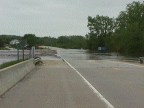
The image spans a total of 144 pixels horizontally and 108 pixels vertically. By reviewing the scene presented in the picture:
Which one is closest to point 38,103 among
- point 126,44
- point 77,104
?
point 77,104

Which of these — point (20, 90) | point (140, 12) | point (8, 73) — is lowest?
point (20, 90)

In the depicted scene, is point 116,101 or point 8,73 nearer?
point 116,101

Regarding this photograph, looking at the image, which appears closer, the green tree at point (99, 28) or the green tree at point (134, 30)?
the green tree at point (134, 30)

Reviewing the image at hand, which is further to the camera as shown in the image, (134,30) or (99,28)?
(99,28)

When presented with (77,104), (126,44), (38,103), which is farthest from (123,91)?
(126,44)

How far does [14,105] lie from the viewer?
7039 mm

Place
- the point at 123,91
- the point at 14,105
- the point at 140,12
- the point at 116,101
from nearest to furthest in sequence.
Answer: the point at 14,105 < the point at 116,101 < the point at 123,91 < the point at 140,12

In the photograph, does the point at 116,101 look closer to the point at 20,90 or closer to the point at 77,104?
the point at 77,104

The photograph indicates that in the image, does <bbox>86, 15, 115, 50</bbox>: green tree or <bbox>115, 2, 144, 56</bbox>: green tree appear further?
<bbox>86, 15, 115, 50</bbox>: green tree

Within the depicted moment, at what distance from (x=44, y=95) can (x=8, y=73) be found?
2.36m

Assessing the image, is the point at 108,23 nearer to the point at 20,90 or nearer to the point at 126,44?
the point at 126,44

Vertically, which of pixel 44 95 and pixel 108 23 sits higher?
pixel 108 23

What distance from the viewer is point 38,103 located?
7305 mm

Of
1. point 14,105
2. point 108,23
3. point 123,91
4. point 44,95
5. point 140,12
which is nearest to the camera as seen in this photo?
point 14,105
